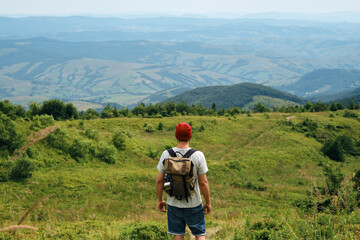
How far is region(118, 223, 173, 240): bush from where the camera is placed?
742 cm

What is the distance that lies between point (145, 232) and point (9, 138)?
15.8 meters

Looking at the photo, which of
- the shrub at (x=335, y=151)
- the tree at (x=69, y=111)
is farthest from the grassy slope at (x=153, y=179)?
the tree at (x=69, y=111)

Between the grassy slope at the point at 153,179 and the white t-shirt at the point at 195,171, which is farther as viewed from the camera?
the grassy slope at the point at 153,179

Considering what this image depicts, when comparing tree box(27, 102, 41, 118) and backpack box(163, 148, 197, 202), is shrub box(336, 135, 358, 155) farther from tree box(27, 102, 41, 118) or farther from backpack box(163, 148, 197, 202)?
backpack box(163, 148, 197, 202)

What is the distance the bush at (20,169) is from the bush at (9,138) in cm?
298

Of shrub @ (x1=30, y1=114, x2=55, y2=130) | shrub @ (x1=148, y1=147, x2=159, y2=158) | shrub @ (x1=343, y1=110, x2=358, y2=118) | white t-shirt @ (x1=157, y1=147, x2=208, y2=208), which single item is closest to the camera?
white t-shirt @ (x1=157, y1=147, x2=208, y2=208)

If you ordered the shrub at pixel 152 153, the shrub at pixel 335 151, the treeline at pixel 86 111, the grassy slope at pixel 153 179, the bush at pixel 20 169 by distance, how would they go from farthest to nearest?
the shrub at pixel 335 151, the treeline at pixel 86 111, the shrub at pixel 152 153, the bush at pixel 20 169, the grassy slope at pixel 153 179

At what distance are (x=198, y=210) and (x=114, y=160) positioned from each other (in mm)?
20257

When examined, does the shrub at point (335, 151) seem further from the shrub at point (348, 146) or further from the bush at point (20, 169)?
the bush at point (20, 169)

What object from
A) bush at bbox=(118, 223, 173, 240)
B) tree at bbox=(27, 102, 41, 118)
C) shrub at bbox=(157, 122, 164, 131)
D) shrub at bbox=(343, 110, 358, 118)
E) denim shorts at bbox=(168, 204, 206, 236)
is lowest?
shrub at bbox=(343, 110, 358, 118)

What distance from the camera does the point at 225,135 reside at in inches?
1870

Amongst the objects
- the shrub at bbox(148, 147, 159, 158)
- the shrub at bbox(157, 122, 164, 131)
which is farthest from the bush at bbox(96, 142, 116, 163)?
the shrub at bbox(157, 122, 164, 131)

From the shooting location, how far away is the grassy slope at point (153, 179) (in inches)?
410

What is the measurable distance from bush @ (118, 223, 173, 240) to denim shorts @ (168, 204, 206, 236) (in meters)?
1.18
